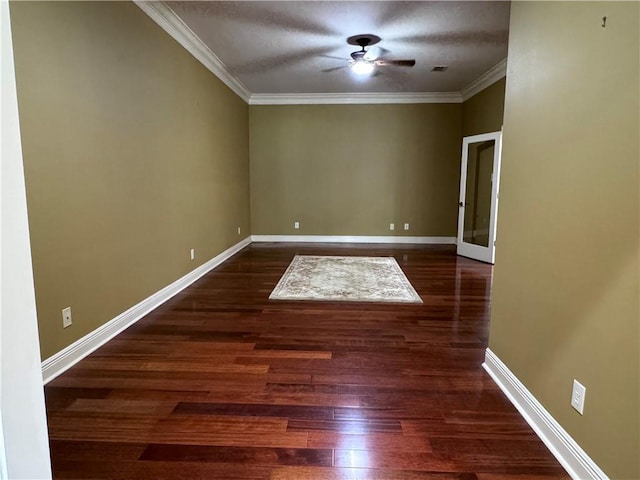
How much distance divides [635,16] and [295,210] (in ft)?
19.8

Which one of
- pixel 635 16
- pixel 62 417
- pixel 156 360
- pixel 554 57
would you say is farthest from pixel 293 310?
pixel 635 16

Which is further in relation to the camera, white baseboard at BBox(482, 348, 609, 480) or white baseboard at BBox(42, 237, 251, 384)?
white baseboard at BBox(42, 237, 251, 384)

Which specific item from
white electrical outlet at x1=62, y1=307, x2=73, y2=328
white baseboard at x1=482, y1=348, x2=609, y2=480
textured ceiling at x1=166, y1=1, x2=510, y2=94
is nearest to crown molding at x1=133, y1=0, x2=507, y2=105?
textured ceiling at x1=166, y1=1, x2=510, y2=94

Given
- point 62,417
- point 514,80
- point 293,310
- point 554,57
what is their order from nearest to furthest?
point 554,57 < point 62,417 < point 514,80 < point 293,310

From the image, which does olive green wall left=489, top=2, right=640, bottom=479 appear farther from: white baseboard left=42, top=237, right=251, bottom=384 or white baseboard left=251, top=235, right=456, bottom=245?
white baseboard left=251, top=235, right=456, bottom=245

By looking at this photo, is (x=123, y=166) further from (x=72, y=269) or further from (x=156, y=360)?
(x=156, y=360)

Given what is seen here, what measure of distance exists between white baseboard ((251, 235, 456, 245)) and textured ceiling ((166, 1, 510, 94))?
281 cm

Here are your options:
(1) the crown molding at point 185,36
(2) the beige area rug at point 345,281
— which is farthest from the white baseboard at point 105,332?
(1) the crown molding at point 185,36

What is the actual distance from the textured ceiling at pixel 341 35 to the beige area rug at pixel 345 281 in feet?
8.91

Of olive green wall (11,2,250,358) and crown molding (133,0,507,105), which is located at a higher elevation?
crown molding (133,0,507,105)

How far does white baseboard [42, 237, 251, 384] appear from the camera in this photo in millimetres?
2111

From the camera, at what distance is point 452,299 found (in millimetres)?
3611

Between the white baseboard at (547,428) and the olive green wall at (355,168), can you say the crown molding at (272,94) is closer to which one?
the olive green wall at (355,168)

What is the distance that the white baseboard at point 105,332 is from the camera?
2111 millimetres
